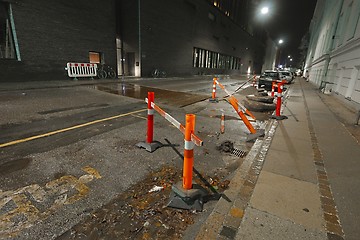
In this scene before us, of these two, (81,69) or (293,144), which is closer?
(293,144)

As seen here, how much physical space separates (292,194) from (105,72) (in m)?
19.9

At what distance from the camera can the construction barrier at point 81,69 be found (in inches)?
653

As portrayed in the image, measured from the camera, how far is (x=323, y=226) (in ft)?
7.68

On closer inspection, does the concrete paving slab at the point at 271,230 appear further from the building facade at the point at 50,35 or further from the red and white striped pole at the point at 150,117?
the building facade at the point at 50,35

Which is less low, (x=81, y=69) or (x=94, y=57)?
(x=94, y=57)

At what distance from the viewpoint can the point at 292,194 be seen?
2.94m

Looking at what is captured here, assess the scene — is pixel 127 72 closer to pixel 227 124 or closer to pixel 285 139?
pixel 227 124

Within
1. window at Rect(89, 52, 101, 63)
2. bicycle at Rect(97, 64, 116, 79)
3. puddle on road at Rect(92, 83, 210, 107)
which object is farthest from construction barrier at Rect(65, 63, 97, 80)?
puddle on road at Rect(92, 83, 210, 107)

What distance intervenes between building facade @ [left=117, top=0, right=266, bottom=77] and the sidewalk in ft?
70.8

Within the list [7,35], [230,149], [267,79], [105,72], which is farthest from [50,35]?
[267,79]

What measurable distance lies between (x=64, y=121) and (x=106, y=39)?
1583 centimetres

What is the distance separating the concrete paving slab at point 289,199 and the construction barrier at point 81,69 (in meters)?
17.6

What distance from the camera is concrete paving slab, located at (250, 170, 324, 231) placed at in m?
2.47

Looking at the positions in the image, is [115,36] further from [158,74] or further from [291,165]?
[291,165]
